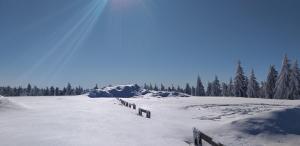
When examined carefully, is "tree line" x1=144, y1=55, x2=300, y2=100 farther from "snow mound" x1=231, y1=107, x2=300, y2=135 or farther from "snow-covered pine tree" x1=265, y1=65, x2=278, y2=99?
"snow mound" x1=231, y1=107, x2=300, y2=135

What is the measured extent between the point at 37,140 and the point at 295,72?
228ft

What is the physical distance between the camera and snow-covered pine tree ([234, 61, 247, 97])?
7919cm

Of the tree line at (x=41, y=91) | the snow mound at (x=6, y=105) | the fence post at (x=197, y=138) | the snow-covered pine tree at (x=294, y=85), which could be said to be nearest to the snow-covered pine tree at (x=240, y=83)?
the snow-covered pine tree at (x=294, y=85)

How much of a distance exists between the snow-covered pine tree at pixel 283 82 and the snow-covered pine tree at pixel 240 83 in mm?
11375

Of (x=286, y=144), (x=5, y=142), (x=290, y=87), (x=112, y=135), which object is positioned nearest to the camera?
(x=5, y=142)

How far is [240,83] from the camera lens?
260 feet

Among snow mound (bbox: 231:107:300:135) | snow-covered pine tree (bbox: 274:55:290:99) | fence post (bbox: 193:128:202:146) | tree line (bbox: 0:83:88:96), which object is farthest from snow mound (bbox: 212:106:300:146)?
tree line (bbox: 0:83:88:96)

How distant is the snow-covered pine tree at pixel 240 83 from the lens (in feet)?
260

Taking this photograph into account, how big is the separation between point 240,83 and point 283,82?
523 inches

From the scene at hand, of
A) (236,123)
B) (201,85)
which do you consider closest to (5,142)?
(236,123)

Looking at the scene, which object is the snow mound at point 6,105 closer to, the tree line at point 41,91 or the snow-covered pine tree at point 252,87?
the snow-covered pine tree at point 252,87

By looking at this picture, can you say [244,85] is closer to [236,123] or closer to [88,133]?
[236,123]

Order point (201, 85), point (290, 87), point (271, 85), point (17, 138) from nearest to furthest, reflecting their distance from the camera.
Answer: point (17, 138) < point (290, 87) < point (271, 85) < point (201, 85)

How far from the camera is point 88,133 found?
555 inches
